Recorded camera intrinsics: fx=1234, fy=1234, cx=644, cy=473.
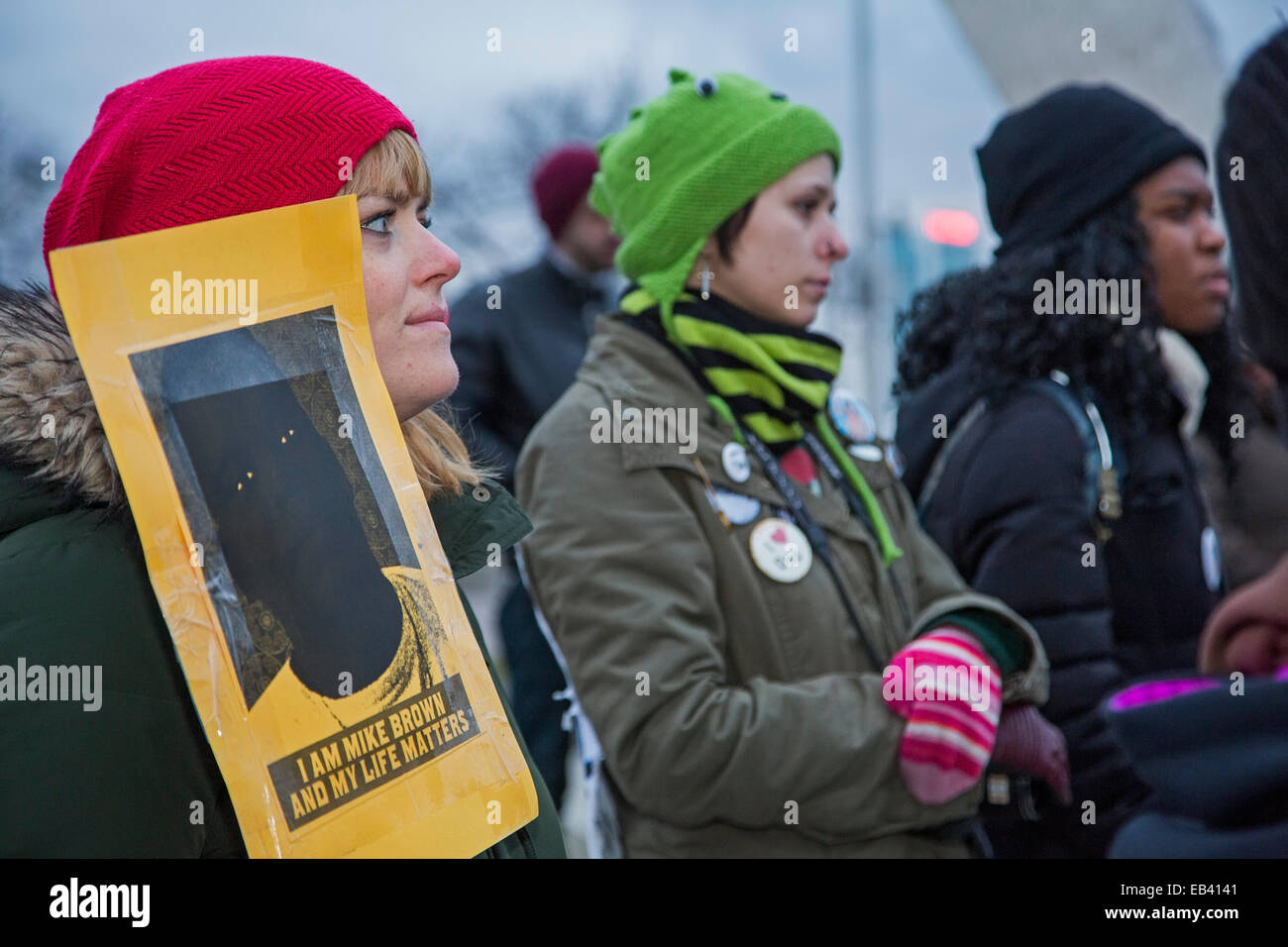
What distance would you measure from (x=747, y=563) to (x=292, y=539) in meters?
1.15

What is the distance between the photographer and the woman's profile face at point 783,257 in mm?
2451

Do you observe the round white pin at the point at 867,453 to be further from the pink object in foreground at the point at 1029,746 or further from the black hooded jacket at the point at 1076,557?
the pink object in foreground at the point at 1029,746

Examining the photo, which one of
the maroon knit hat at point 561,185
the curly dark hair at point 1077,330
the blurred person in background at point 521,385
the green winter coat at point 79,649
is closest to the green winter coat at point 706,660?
the curly dark hair at point 1077,330

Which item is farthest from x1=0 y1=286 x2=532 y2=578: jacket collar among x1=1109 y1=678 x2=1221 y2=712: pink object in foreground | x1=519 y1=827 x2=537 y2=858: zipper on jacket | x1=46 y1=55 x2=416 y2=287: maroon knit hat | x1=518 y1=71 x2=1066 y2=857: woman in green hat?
x1=1109 y1=678 x2=1221 y2=712: pink object in foreground

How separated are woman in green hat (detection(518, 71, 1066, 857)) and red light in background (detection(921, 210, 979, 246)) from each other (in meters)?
4.89

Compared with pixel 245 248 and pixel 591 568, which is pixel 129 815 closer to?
pixel 245 248

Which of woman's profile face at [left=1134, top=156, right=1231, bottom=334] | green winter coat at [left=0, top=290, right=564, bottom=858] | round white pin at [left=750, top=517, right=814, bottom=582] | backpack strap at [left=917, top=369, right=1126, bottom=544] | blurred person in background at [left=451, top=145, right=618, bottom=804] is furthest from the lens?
blurred person in background at [left=451, top=145, right=618, bottom=804]

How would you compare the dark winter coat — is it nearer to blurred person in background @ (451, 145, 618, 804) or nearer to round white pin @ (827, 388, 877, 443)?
round white pin @ (827, 388, 877, 443)

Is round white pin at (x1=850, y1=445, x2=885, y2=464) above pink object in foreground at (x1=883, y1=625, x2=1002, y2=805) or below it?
above

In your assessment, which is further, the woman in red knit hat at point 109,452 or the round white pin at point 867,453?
the round white pin at point 867,453

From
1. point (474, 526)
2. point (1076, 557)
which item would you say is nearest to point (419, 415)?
point (474, 526)

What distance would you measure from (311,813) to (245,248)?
20.1 inches

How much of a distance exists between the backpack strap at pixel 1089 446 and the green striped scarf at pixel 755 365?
1.44ft

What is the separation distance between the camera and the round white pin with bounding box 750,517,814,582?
2.17 m
